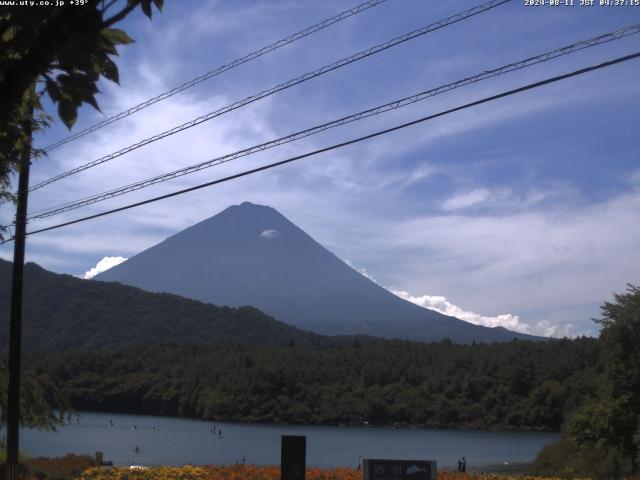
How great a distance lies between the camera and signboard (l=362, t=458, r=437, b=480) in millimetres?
10750

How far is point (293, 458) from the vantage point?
11164 mm

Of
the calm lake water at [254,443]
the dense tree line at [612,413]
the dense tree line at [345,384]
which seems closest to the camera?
the dense tree line at [612,413]

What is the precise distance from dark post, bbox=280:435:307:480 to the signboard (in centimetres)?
89

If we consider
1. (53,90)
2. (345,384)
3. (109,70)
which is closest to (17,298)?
(53,90)

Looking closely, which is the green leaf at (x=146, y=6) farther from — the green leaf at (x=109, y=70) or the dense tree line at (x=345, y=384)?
the dense tree line at (x=345, y=384)

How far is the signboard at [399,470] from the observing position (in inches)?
423

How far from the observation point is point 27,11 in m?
4.54

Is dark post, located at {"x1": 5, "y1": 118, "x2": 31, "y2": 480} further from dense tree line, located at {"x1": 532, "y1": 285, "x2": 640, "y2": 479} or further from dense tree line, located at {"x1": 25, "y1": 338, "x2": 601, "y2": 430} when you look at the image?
dense tree line, located at {"x1": 25, "y1": 338, "x2": 601, "y2": 430}

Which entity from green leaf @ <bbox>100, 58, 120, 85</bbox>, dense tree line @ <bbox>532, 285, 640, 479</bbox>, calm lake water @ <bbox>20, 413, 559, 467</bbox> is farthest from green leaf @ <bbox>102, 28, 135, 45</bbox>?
calm lake water @ <bbox>20, 413, 559, 467</bbox>

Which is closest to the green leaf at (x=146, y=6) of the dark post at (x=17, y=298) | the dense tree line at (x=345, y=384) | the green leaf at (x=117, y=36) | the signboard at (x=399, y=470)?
the green leaf at (x=117, y=36)

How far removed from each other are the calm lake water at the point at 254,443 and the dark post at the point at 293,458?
3769 centimetres

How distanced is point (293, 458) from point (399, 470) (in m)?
1.43

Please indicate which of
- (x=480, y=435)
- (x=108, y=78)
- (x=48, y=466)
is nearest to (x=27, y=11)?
(x=108, y=78)

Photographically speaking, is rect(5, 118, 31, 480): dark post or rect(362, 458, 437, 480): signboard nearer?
rect(362, 458, 437, 480): signboard
